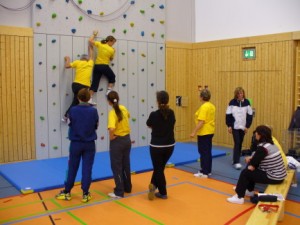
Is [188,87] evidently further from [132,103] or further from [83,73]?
[83,73]

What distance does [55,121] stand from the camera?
7480 mm

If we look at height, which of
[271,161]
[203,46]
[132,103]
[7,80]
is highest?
[203,46]

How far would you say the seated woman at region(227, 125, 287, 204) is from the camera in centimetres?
452

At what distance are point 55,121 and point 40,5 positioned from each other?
2.40 metres

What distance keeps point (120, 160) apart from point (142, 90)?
4065mm

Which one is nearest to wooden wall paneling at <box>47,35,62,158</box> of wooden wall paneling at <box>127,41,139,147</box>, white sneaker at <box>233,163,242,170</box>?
wooden wall paneling at <box>127,41,139,147</box>

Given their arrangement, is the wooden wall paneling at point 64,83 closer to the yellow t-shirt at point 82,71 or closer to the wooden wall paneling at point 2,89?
the yellow t-shirt at point 82,71

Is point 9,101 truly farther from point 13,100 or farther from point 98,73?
point 98,73

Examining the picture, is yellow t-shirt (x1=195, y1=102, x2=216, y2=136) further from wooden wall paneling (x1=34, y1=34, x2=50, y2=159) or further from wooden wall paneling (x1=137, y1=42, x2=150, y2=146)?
wooden wall paneling (x1=34, y1=34, x2=50, y2=159)

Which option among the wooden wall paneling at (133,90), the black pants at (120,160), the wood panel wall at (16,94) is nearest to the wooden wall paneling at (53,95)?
the wood panel wall at (16,94)

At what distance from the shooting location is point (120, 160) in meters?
4.96

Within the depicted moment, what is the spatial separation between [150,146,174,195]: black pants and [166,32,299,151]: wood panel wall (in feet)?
11.7

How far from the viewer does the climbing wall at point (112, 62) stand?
23.8 ft

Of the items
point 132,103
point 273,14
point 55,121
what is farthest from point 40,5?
point 273,14
